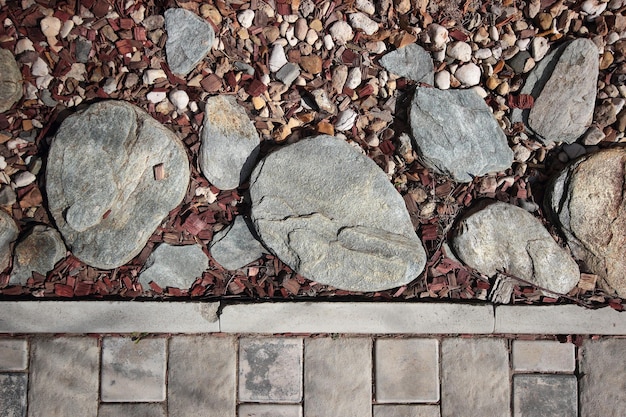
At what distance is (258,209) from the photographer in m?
2.65

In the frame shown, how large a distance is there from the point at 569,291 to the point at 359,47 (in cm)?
168

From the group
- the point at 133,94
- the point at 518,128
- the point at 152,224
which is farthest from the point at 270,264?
the point at 518,128

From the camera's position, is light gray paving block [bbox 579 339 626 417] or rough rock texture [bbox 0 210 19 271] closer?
rough rock texture [bbox 0 210 19 271]

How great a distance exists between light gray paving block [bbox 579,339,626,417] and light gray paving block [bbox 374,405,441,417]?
2.66ft

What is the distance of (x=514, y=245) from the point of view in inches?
109

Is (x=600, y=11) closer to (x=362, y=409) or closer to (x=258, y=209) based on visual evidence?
(x=258, y=209)

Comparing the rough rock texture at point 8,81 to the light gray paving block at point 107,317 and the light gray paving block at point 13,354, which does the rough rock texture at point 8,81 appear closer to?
the light gray paving block at point 107,317

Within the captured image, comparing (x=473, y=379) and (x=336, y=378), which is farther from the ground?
(x=473, y=379)

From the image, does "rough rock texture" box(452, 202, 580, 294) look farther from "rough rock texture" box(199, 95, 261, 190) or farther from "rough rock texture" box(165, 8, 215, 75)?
"rough rock texture" box(165, 8, 215, 75)

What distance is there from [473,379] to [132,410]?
1.76 m

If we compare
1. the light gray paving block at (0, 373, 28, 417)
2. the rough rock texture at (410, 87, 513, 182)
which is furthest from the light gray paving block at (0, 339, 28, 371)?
the rough rock texture at (410, 87, 513, 182)

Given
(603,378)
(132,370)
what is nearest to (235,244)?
(132,370)

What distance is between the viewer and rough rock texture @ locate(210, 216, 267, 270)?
2756mm

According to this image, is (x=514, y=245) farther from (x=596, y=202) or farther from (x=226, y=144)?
(x=226, y=144)
